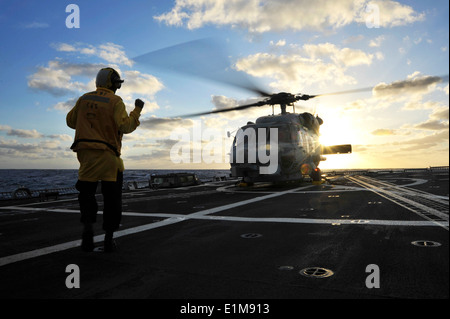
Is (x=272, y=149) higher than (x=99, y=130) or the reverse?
higher

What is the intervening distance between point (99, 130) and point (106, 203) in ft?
3.35

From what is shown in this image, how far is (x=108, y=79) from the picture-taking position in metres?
4.00

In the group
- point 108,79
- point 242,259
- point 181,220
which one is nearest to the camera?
point 242,259

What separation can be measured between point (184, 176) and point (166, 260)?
17136 mm

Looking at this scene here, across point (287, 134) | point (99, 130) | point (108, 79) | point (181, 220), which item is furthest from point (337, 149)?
point (99, 130)

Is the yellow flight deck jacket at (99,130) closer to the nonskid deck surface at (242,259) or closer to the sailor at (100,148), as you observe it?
the sailor at (100,148)

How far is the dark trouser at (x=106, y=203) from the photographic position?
12.4ft

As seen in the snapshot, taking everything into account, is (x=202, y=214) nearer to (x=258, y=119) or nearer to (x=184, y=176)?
(x=258, y=119)

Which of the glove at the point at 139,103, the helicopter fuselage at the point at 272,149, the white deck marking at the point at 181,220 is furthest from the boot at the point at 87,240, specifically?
the helicopter fuselage at the point at 272,149

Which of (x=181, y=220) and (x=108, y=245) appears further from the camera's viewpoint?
(x=181, y=220)

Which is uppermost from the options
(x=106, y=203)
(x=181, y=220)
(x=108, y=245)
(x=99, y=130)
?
(x=99, y=130)

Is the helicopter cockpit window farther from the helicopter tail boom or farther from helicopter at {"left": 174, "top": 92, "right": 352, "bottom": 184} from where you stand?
the helicopter tail boom

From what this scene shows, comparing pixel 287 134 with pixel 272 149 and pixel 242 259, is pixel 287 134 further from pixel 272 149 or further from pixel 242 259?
pixel 242 259

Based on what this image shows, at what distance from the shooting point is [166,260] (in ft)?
11.1
